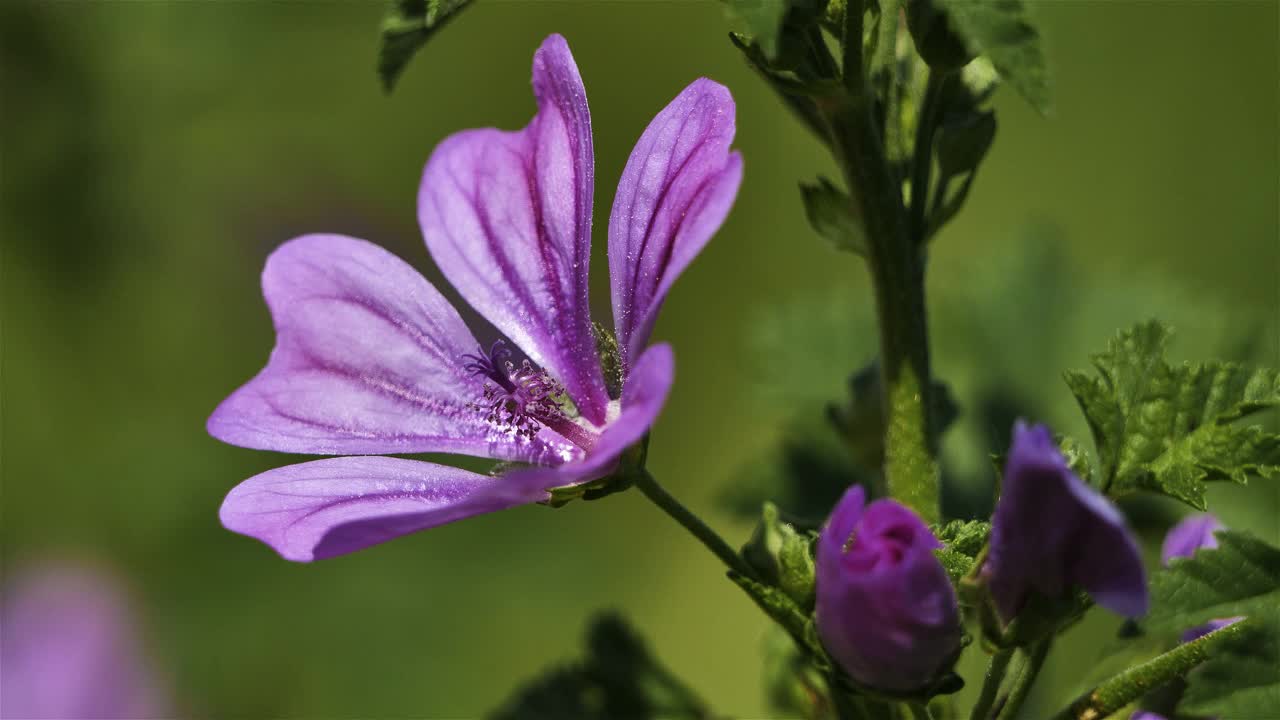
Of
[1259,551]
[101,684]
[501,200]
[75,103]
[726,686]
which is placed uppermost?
[75,103]

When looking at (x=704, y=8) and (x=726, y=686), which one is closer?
(x=726, y=686)

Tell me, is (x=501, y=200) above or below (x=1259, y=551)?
above

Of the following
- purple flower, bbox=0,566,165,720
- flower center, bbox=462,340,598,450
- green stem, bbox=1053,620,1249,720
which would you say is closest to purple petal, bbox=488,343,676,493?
flower center, bbox=462,340,598,450

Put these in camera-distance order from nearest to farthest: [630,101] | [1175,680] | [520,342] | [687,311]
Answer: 1. [1175,680]
2. [520,342]
3. [687,311]
4. [630,101]

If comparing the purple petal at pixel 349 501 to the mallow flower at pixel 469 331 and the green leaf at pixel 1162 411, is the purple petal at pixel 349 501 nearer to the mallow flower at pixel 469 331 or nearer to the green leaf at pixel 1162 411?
the mallow flower at pixel 469 331

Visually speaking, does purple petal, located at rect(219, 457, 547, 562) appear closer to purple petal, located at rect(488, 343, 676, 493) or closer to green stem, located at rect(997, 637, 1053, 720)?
purple petal, located at rect(488, 343, 676, 493)

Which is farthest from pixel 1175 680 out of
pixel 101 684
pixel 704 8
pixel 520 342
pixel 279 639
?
pixel 704 8

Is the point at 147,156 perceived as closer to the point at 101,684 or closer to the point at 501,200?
the point at 101,684
